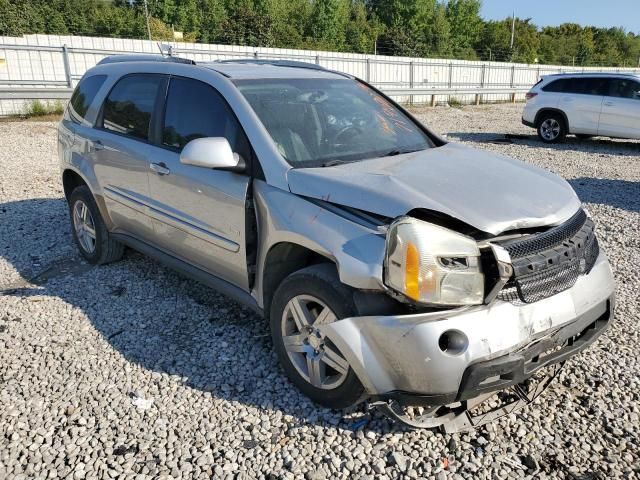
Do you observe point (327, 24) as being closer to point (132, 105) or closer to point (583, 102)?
point (583, 102)

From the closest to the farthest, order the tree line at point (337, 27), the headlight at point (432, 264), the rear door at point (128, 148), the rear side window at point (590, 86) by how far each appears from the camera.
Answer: the headlight at point (432, 264) → the rear door at point (128, 148) → the rear side window at point (590, 86) → the tree line at point (337, 27)

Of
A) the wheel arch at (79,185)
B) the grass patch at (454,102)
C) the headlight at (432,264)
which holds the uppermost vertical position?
the headlight at (432,264)

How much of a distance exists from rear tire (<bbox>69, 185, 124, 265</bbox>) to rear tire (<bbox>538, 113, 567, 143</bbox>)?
1150 cm

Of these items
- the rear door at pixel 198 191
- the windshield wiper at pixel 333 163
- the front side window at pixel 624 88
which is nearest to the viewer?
the windshield wiper at pixel 333 163

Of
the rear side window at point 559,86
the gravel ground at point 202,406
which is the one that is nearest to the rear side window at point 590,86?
the rear side window at point 559,86

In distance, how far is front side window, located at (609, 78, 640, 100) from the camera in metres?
12.1

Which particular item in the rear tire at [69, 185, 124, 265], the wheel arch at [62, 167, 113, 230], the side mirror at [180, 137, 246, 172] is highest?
the side mirror at [180, 137, 246, 172]

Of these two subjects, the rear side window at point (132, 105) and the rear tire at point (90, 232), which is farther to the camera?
the rear tire at point (90, 232)

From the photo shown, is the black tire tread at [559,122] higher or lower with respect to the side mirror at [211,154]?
lower

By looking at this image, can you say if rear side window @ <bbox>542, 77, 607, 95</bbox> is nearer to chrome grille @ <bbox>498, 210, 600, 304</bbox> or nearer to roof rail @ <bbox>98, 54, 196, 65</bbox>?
roof rail @ <bbox>98, 54, 196, 65</bbox>

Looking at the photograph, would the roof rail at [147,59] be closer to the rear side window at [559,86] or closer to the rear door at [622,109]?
the rear door at [622,109]

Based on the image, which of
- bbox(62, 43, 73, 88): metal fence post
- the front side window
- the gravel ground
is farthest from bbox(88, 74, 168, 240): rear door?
bbox(62, 43, 73, 88): metal fence post

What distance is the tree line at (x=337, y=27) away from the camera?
1588 inches

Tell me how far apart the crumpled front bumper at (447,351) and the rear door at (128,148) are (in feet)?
7.18
